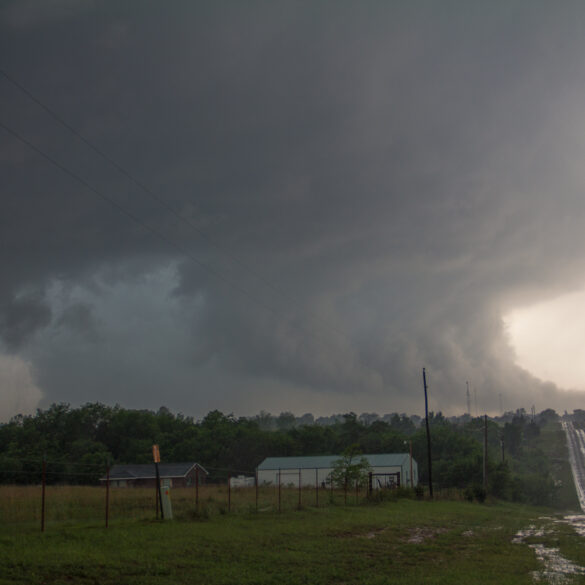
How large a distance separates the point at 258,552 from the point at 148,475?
50309 millimetres

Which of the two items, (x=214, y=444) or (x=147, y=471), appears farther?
(x=214, y=444)

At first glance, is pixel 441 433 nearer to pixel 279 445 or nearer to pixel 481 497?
pixel 279 445

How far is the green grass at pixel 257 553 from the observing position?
1336cm

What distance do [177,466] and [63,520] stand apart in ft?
162

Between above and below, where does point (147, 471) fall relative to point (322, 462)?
above

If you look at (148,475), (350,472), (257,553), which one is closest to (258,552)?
(257,553)

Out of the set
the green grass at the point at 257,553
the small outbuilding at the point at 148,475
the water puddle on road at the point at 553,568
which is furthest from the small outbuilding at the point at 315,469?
the water puddle on road at the point at 553,568

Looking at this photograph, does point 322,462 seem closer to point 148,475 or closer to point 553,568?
point 148,475

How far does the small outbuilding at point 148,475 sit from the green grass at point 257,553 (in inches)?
1593

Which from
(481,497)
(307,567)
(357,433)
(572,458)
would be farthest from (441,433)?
(307,567)

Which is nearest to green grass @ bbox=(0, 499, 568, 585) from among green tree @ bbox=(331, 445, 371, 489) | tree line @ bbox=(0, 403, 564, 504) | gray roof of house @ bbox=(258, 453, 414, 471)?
green tree @ bbox=(331, 445, 371, 489)

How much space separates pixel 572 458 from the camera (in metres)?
151

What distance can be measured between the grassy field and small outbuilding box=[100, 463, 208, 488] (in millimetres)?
40051

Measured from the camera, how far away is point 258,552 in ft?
57.0
